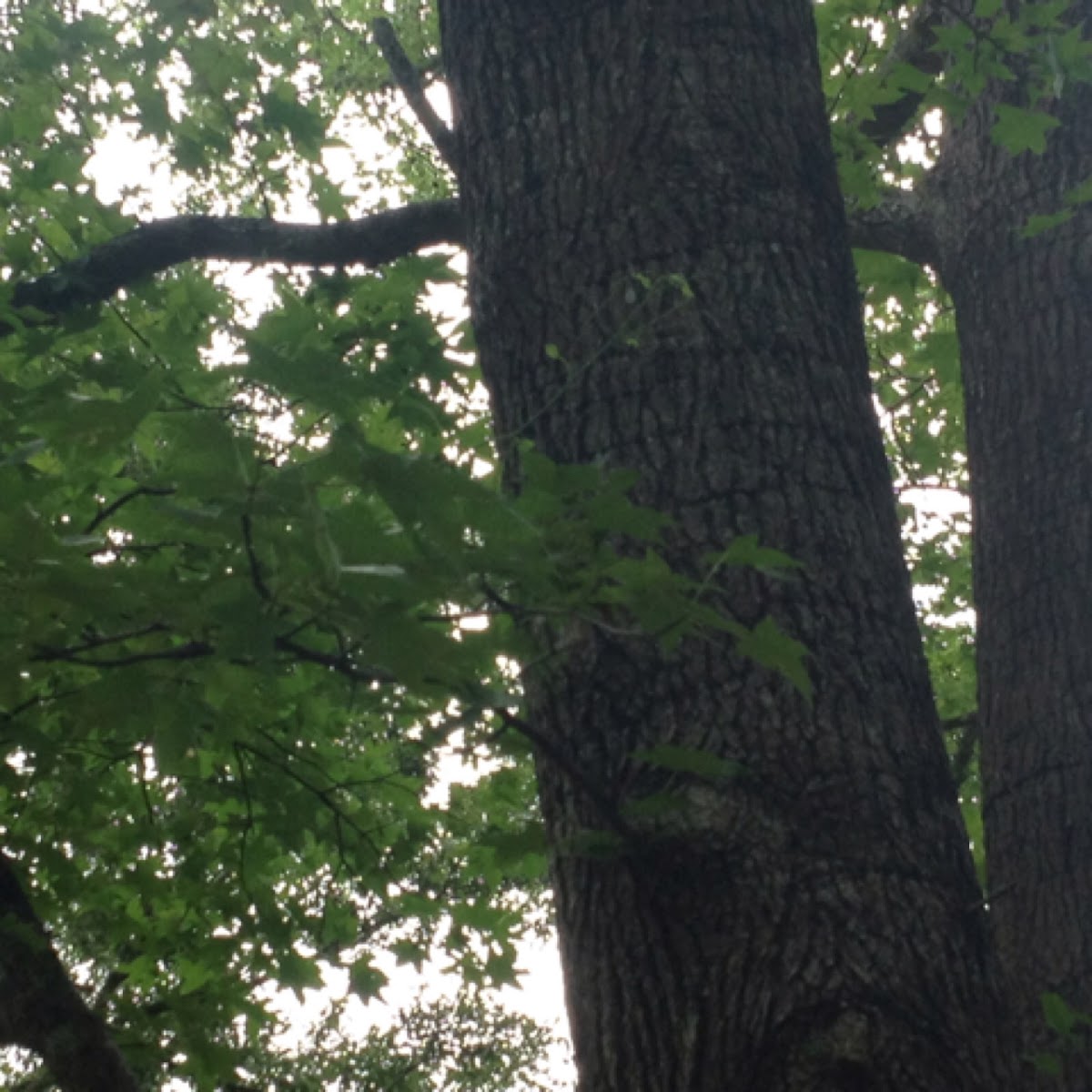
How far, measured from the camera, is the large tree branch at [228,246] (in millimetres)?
3584

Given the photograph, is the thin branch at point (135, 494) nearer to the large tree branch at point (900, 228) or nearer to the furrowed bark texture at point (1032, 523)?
the furrowed bark texture at point (1032, 523)

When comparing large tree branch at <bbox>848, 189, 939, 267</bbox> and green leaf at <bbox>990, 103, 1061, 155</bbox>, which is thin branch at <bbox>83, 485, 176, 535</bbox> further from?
large tree branch at <bbox>848, 189, 939, 267</bbox>

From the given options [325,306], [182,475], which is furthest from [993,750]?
[182,475]

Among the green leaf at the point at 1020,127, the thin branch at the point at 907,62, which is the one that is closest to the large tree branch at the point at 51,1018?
the green leaf at the point at 1020,127

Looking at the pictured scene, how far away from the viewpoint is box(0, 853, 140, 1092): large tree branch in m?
3.13

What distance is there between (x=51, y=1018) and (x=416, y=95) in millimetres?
2254

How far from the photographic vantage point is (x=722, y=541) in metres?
2.29

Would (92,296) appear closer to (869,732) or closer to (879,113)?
(869,732)

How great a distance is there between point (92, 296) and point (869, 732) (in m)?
2.40

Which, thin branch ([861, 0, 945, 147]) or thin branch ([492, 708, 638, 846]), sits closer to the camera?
thin branch ([492, 708, 638, 846])

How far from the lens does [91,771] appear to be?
422cm

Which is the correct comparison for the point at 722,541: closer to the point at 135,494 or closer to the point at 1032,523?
the point at 135,494

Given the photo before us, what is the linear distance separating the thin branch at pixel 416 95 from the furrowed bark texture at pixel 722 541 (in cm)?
→ 13

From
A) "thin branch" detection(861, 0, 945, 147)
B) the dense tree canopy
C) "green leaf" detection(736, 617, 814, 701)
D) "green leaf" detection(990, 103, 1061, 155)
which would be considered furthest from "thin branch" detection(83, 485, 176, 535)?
"thin branch" detection(861, 0, 945, 147)
